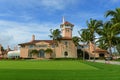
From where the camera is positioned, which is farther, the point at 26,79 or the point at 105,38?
the point at 105,38

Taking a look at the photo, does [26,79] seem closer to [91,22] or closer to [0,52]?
[91,22]

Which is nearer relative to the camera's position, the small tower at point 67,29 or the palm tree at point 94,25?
the palm tree at point 94,25

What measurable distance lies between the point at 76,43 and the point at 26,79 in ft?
275

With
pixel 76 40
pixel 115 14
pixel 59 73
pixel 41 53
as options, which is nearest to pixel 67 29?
pixel 76 40

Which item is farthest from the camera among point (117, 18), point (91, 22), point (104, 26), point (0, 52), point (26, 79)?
point (0, 52)

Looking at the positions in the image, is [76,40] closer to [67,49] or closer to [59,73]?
[67,49]

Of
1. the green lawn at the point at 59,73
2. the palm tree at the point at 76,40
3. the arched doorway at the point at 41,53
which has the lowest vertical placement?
the green lawn at the point at 59,73

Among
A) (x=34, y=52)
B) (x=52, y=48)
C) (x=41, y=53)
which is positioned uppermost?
(x=52, y=48)

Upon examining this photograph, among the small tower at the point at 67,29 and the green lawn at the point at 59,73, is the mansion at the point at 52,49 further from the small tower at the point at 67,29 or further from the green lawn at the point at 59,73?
the green lawn at the point at 59,73

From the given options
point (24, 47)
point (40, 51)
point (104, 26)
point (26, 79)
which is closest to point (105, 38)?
point (104, 26)

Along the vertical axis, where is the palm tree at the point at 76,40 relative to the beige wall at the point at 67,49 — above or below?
above

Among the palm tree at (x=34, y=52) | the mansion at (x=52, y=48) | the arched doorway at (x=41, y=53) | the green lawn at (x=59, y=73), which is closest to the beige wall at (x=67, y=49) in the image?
the mansion at (x=52, y=48)

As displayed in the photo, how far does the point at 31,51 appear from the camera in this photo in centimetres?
9906

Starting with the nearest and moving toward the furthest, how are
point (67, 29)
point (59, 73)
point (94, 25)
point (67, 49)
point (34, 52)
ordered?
1. point (59, 73)
2. point (94, 25)
3. point (34, 52)
4. point (67, 49)
5. point (67, 29)
